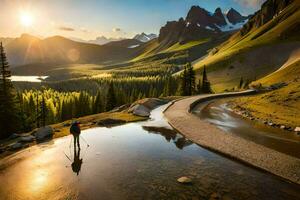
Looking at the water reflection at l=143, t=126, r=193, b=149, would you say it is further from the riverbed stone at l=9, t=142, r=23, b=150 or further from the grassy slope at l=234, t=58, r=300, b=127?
the grassy slope at l=234, t=58, r=300, b=127

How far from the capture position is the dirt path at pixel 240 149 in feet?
89.9

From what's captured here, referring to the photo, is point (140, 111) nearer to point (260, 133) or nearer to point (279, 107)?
point (260, 133)

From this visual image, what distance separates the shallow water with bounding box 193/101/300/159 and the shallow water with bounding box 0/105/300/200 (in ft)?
34.2

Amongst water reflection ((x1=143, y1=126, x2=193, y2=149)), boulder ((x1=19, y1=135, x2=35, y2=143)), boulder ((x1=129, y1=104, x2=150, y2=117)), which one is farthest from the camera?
boulder ((x1=129, y1=104, x2=150, y2=117))

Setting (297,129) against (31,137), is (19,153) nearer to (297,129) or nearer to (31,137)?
(31,137)

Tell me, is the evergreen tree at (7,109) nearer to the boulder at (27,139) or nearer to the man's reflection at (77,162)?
the boulder at (27,139)

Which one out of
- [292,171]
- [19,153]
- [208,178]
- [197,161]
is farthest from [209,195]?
[19,153]

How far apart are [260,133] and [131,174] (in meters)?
27.8

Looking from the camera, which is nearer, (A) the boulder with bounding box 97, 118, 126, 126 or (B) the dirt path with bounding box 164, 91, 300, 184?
(B) the dirt path with bounding box 164, 91, 300, 184

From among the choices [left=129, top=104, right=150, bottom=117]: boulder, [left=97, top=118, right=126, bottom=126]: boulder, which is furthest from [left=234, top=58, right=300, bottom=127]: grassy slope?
[left=97, top=118, right=126, bottom=126]: boulder

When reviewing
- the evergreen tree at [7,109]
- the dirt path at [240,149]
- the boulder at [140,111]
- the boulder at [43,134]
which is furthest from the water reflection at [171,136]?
the evergreen tree at [7,109]

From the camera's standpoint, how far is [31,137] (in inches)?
1559

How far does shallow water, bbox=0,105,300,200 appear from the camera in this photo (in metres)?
22.7

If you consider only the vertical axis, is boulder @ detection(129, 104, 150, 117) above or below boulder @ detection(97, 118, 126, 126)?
above
